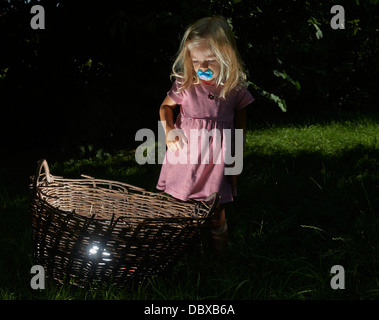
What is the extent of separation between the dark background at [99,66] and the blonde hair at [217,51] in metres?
1.12

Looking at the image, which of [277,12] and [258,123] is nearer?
[277,12]

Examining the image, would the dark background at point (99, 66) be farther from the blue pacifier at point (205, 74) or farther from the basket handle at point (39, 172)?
the basket handle at point (39, 172)

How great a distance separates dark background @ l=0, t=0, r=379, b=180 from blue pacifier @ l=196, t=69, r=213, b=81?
1.24 metres

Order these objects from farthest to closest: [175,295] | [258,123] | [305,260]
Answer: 1. [258,123]
2. [305,260]
3. [175,295]

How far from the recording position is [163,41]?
387 cm

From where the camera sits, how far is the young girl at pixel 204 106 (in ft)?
8.17

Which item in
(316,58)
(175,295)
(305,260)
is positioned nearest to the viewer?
(175,295)

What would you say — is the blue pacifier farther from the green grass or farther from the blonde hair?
the green grass

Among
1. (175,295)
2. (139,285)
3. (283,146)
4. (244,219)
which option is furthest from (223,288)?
(283,146)

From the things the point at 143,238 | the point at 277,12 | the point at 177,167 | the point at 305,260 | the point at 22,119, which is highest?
the point at 277,12

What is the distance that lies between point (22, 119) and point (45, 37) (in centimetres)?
91

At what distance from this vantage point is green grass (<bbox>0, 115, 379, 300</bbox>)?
7.48 feet

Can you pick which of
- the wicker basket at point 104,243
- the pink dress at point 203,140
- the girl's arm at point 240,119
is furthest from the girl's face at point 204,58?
the wicker basket at point 104,243
